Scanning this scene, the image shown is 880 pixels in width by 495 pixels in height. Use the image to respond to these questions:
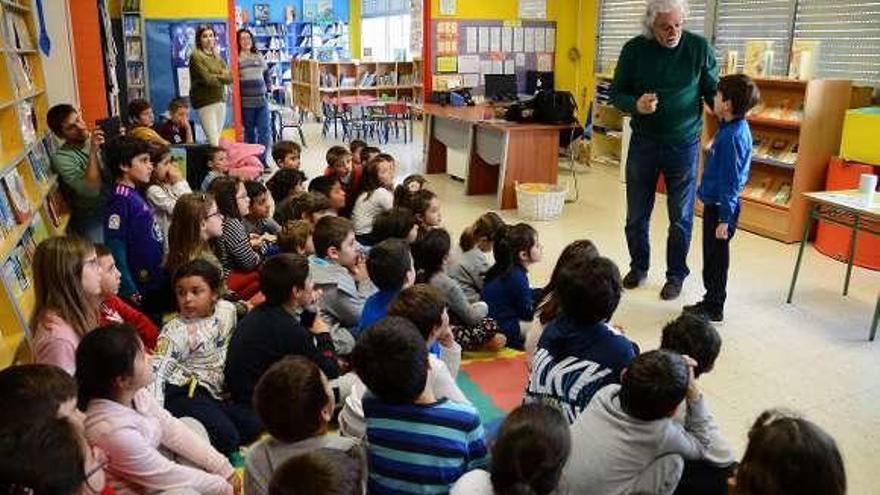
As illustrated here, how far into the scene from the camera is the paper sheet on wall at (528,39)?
9.25 m

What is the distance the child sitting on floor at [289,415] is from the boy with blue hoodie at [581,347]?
683 millimetres

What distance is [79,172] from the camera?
14.1 ft

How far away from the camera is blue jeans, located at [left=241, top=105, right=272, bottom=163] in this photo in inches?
327

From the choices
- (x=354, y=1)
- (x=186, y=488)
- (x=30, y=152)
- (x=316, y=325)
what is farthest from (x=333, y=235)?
(x=354, y=1)

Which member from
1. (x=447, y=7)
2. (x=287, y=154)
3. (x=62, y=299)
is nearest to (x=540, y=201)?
(x=287, y=154)

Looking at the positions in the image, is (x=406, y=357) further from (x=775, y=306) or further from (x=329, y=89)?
(x=329, y=89)

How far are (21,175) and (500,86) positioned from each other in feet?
19.6

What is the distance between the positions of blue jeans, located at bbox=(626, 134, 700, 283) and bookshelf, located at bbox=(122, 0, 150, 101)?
578 cm

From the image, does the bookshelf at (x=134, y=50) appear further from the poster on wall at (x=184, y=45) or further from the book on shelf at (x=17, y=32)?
the book on shelf at (x=17, y=32)

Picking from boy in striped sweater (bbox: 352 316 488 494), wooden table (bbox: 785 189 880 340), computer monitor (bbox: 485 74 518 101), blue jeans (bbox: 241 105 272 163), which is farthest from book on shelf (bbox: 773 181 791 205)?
blue jeans (bbox: 241 105 272 163)

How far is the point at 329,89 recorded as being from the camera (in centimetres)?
1201

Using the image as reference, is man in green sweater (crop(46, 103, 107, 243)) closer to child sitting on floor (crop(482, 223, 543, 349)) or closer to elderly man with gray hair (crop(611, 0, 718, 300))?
child sitting on floor (crop(482, 223, 543, 349))

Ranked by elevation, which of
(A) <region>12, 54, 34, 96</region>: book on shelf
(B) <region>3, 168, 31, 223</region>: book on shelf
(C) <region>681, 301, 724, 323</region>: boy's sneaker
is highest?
(A) <region>12, 54, 34, 96</region>: book on shelf

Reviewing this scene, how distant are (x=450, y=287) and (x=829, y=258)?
3176 mm
